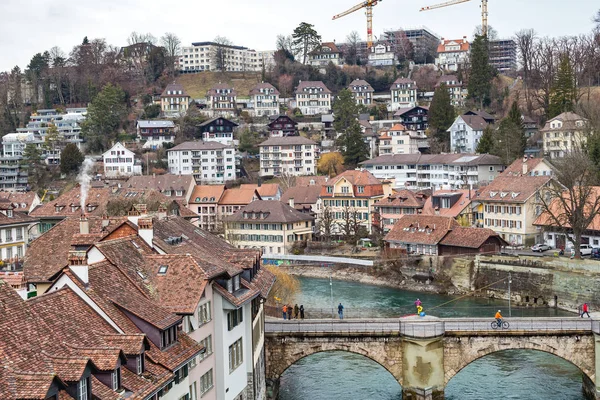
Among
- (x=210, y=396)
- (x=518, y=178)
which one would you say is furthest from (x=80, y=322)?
(x=518, y=178)

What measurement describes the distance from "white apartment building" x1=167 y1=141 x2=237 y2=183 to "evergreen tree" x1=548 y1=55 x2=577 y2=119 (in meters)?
44.7

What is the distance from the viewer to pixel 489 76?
425ft

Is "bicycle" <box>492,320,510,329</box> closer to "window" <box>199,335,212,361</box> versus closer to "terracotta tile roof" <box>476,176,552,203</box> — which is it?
"window" <box>199,335,212,361</box>

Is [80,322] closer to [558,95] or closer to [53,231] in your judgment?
[53,231]

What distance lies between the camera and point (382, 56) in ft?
552

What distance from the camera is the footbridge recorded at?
3525cm

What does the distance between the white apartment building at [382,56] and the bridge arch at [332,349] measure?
13563cm

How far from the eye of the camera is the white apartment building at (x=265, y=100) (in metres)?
144

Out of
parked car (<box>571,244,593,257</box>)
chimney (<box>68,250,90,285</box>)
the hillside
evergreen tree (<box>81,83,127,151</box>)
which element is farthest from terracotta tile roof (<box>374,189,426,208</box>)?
the hillside

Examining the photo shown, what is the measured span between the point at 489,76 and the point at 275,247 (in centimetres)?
5950

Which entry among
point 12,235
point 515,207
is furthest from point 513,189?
point 12,235

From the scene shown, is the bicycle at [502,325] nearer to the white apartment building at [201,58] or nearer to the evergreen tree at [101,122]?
the evergreen tree at [101,122]

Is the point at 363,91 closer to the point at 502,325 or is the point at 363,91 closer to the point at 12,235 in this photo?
the point at 12,235

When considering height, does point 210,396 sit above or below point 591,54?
below
